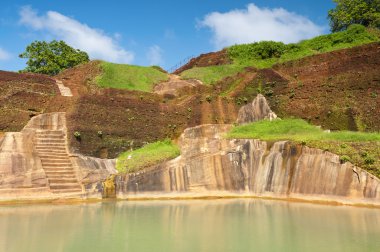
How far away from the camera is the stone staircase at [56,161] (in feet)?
69.6

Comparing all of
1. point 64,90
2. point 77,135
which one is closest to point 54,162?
point 77,135

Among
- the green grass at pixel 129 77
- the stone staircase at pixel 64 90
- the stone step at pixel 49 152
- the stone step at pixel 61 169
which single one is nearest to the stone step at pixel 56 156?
the stone step at pixel 49 152

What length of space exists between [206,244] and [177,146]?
1448 cm

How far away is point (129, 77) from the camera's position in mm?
35125

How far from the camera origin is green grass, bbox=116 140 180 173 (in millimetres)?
22595

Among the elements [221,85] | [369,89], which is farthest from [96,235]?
[221,85]

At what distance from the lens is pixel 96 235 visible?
12.6m

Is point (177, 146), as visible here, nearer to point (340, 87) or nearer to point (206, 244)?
point (340, 87)

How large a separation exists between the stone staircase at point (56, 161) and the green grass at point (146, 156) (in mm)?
2723

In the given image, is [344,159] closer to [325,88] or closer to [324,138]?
[324,138]

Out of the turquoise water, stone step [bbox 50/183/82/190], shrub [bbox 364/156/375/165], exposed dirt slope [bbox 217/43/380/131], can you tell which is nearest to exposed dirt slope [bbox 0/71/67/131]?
stone step [bbox 50/183/82/190]

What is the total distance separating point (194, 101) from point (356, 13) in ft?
72.3

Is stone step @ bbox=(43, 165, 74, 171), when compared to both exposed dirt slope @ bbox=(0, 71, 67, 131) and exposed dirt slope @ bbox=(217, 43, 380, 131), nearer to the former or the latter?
exposed dirt slope @ bbox=(0, 71, 67, 131)

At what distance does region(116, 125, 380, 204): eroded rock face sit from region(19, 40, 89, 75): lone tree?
27.7 m
